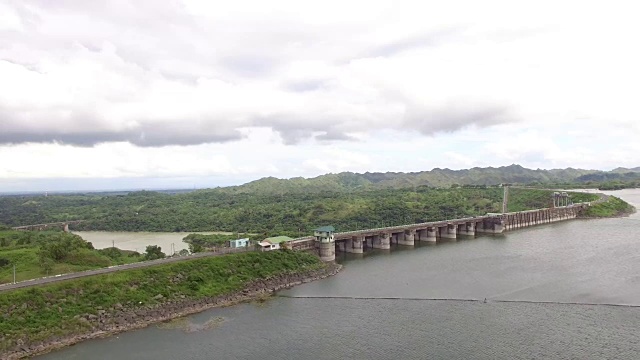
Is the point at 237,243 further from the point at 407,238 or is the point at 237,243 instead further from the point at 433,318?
the point at 407,238

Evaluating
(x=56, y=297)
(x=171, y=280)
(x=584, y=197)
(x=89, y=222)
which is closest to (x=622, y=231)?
(x=584, y=197)

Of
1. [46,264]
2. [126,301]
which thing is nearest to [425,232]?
[126,301]

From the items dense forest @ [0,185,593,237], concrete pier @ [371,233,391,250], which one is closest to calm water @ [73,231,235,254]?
dense forest @ [0,185,593,237]

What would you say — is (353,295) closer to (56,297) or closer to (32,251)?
(56,297)

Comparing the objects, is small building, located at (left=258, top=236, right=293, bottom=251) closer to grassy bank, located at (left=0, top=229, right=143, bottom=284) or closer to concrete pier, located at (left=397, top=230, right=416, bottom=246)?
grassy bank, located at (left=0, top=229, right=143, bottom=284)

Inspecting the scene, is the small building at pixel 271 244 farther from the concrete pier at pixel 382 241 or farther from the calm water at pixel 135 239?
the calm water at pixel 135 239

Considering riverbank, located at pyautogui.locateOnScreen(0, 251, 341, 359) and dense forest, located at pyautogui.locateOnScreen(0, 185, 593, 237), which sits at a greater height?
dense forest, located at pyautogui.locateOnScreen(0, 185, 593, 237)

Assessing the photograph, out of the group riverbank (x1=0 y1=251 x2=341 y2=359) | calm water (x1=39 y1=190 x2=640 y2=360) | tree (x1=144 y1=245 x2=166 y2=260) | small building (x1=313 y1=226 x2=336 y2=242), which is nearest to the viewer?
calm water (x1=39 y1=190 x2=640 y2=360)
